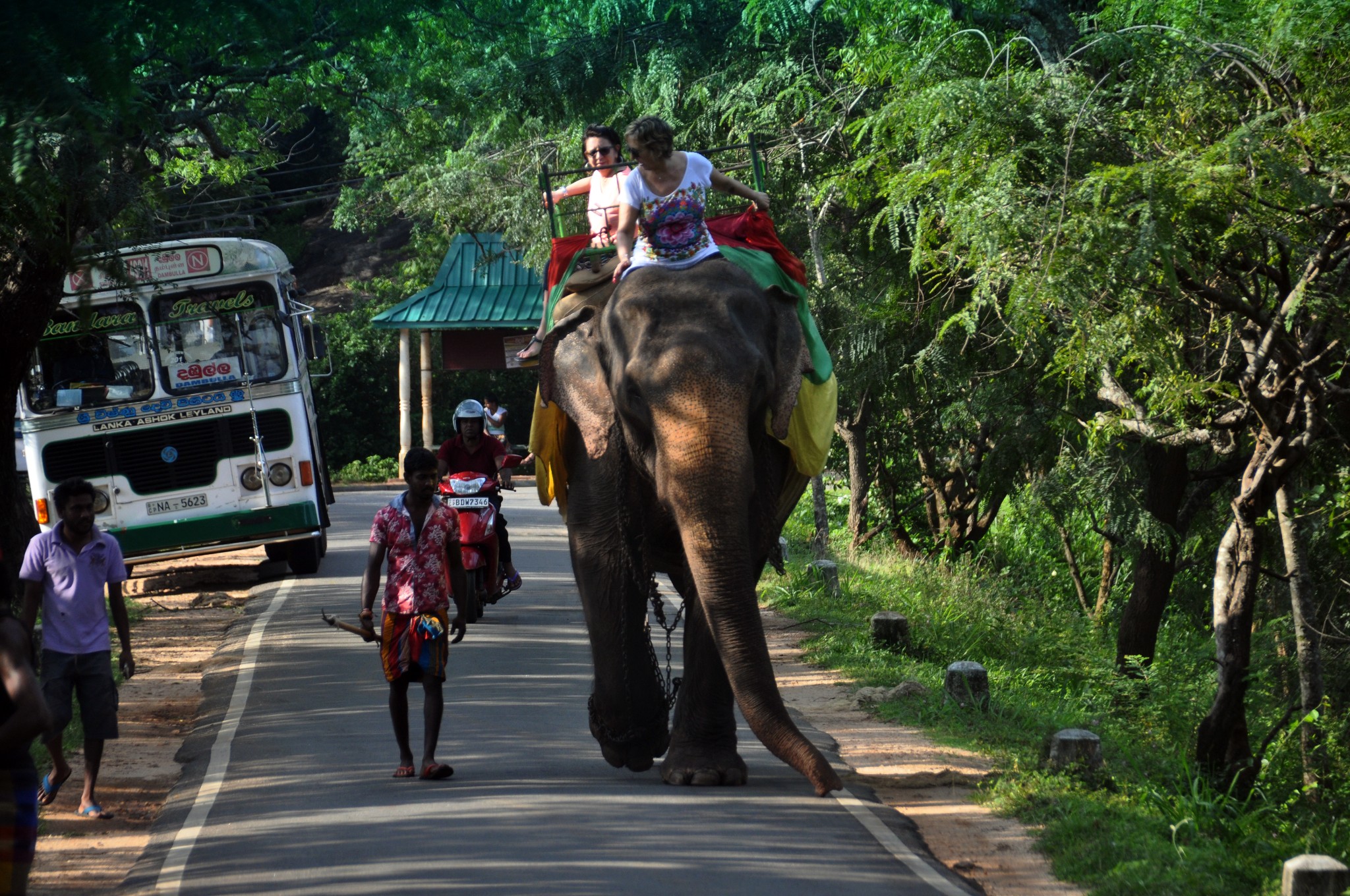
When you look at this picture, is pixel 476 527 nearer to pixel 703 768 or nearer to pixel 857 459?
pixel 703 768

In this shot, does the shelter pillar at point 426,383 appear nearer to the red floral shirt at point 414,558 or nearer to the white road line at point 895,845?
the red floral shirt at point 414,558

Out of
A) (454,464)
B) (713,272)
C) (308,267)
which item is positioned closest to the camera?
(713,272)

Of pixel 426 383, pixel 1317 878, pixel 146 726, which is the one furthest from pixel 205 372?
pixel 426 383

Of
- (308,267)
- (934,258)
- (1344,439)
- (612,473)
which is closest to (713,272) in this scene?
(612,473)

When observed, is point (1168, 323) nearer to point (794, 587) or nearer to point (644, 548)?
point (644, 548)

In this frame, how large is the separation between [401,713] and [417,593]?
0.64m

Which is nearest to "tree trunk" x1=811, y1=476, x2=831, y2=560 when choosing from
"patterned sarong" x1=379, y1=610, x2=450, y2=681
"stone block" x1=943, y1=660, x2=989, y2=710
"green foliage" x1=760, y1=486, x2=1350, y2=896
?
"green foliage" x1=760, y1=486, x2=1350, y2=896

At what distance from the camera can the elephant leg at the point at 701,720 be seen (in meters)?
7.42

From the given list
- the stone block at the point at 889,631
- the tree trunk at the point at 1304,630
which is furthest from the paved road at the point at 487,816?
the tree trunk at the point at 1304,630

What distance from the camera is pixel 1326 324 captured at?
368 inches

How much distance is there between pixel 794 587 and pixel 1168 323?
22.9ft

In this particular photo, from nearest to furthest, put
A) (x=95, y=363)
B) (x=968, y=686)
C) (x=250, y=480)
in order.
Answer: (x=968, y=686) < (x=95, y=363) < (x=250, y=480)

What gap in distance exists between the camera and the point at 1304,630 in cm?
930

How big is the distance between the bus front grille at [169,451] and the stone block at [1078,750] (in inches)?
433
